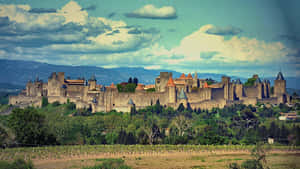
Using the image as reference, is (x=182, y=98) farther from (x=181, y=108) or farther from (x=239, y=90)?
(x=239, y=90)

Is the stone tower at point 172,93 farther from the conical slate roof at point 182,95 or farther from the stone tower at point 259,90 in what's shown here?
the stone tower at point 259,90

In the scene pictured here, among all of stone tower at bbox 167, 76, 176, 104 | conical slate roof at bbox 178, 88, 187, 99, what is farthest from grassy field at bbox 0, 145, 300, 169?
conical slate roof at bbox 178, 88, 187, 99

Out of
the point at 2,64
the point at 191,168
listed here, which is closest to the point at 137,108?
the point at 191,168

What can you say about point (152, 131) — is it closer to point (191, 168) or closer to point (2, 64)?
point (191, 168)

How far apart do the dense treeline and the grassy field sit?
2033 millimetres

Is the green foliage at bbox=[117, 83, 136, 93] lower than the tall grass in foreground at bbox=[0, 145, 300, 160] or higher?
higher

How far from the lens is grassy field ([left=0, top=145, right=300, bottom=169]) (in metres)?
28.6

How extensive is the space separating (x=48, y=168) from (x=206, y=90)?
1128 inches

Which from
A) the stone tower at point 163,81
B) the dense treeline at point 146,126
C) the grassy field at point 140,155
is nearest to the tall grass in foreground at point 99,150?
the grassy field at point 140,155

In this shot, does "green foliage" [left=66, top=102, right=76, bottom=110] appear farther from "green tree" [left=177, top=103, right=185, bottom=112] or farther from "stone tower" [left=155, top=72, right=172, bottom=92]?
"green tree" [left=177, top=103, right=185, bottom=112]

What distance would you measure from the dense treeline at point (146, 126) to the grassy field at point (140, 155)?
2.03 meters

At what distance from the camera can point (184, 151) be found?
3359cm

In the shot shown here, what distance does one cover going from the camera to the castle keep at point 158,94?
48688mm

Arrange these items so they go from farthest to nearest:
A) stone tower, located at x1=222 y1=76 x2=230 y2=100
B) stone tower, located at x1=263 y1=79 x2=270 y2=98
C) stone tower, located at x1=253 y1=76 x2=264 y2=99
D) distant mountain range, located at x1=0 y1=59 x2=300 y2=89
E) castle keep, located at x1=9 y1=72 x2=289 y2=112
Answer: distant mountain range, located at x1=0 y1=59 x2=300 y2=89 → stone tower, located at x1=263 y1=79 x2=270 y2=98 → stone tower, located at x1=253 y1=76 x2=264 y2=99 → stone tower, located at x1=222 y1=76 x2=230 y2=100 → castle keep, located at x1=9 y1=72 x2=289 y2=112
